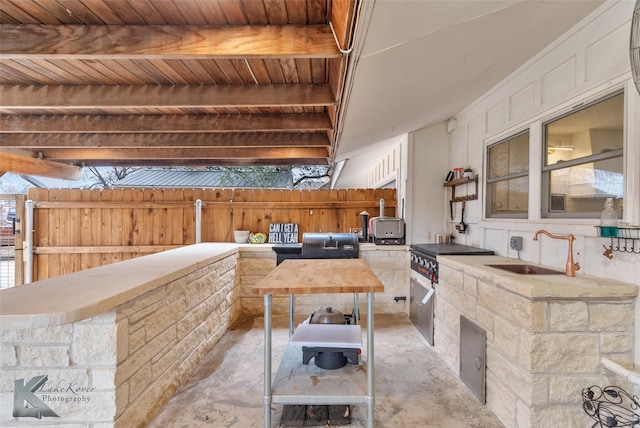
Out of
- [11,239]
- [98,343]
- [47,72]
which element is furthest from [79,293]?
[11,239]

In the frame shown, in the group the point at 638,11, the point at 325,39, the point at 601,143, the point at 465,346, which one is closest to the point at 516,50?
the point at 601,143

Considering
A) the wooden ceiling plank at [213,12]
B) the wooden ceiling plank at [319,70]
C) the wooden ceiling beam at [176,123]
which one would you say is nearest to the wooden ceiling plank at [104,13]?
the wooden ceiling plank at [213,12]

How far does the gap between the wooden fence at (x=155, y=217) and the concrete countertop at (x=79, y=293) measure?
7.24 feet

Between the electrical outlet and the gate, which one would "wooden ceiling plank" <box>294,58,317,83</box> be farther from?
the gate

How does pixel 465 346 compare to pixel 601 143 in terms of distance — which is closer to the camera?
pixel 601 143

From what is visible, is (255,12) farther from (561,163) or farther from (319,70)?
(561,163)

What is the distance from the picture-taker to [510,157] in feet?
8.93

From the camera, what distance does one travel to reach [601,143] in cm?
183

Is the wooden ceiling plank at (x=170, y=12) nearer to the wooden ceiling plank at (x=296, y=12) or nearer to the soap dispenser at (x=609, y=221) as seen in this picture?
the wooden ceiling plank at (x=296, y=12)

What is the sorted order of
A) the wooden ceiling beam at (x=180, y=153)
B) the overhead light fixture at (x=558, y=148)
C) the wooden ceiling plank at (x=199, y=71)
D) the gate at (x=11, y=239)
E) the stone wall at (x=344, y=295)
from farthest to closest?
the gate at (x=11, y=239)
the wooden ceiling beam at (x=180, y=153)
the stone wall at (x=344, y=295)
the wooden ceiling plank at (x=199, y=71)
the overhead light fixture at (x=558, y=148)

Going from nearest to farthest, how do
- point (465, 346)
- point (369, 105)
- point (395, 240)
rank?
point (465, 346), point (369, 105), point (395, 240)

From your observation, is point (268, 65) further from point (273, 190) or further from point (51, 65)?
point (273, 190)

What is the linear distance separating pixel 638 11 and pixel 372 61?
1.17 metres

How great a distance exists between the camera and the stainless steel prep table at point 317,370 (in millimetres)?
1636
